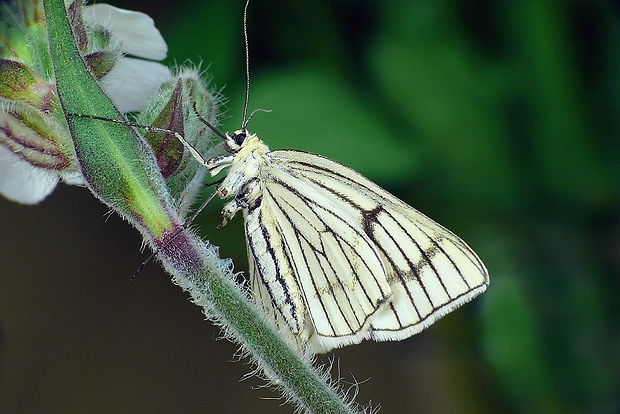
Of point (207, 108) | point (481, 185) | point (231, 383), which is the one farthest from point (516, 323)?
point (207, 108)

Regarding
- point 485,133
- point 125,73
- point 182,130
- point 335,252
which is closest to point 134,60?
point 125,73

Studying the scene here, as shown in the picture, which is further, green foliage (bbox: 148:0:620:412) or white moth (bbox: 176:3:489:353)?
green foliage (bbox: 148:0:620:412)

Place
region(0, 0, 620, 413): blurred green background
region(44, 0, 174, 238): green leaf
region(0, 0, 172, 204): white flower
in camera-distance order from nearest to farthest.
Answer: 1. region(44, 0, 174, 238): green leaf
2. region(0, 0, 172, 204): white flower
3. region(0, 0, 620, 413): blurred green background

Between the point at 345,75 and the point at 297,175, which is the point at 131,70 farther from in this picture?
the point at 345,75

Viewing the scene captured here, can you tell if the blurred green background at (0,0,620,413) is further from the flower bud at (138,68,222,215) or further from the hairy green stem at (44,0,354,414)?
the hairy green stem at (44,0,354,414)

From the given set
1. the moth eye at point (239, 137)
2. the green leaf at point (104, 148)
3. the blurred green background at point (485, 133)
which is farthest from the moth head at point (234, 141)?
the blurred green background at point (485, 133)

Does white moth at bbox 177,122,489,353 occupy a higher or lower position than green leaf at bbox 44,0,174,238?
lower

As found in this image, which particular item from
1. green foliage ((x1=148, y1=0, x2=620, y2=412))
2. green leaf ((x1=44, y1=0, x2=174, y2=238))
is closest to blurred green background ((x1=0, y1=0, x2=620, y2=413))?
green foliage ((x1=148, y1=0, x2=620, y2=412))
